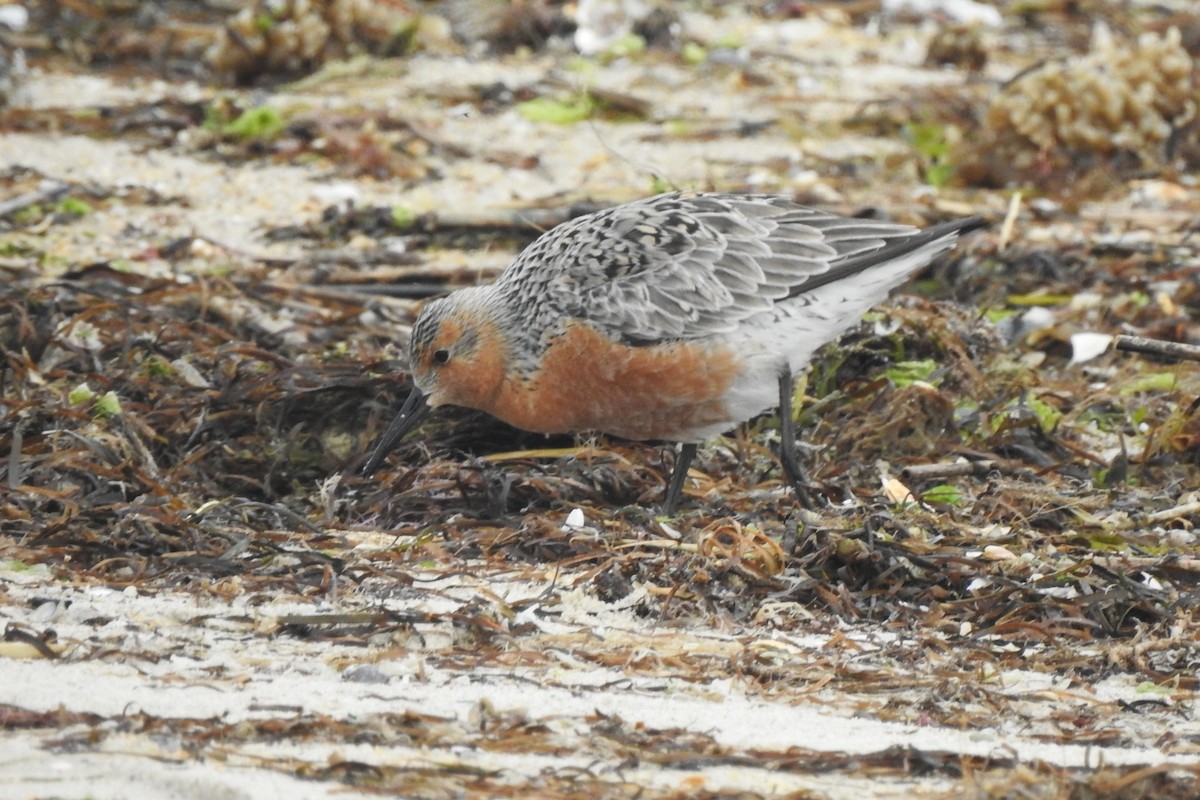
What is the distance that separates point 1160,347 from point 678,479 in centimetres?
164

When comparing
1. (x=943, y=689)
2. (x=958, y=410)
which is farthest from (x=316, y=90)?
(x=943, y=689)

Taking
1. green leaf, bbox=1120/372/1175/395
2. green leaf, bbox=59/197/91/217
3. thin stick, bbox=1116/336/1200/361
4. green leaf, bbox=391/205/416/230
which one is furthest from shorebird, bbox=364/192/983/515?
green leaf, bbox=59/197/91/217

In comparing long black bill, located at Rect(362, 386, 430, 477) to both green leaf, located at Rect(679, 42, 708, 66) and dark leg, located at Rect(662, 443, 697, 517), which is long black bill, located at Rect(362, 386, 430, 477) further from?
green leaf, located at Rect(679, 42, 708, 66)

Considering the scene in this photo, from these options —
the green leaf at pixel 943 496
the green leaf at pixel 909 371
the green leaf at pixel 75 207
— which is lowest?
the green leaf at pixel 943 496

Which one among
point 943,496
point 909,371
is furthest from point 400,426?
point 909,371

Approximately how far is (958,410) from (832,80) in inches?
186

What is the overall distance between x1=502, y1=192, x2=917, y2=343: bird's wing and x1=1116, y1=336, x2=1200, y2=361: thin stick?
0.82m

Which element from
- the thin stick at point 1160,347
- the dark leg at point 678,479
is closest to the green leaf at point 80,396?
the dark leg at point 678,479

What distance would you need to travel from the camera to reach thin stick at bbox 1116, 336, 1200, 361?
16.8ft

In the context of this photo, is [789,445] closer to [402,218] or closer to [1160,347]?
[1160,347]

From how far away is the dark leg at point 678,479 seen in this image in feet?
16.5

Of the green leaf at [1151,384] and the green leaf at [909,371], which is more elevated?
the green leaf at [909,371]

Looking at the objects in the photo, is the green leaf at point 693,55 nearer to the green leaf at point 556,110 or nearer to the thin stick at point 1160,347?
the green leaf at point 556,110

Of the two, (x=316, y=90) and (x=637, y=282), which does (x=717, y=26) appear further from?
(x=637, y=282)
